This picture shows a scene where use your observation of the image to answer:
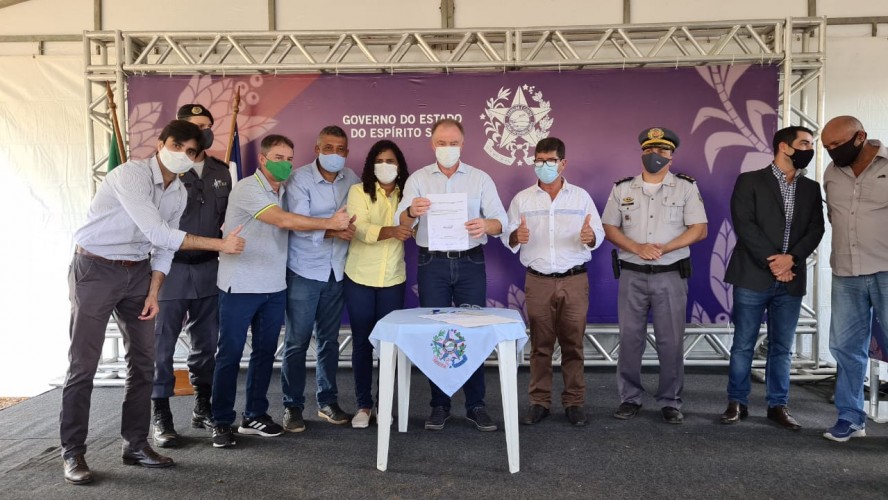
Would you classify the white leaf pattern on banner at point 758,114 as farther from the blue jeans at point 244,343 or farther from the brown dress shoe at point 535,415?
the blue jeans at point 244,343

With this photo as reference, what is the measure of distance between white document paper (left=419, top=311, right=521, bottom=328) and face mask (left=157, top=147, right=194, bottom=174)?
4.53 feet

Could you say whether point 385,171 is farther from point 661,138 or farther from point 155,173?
point 661,138

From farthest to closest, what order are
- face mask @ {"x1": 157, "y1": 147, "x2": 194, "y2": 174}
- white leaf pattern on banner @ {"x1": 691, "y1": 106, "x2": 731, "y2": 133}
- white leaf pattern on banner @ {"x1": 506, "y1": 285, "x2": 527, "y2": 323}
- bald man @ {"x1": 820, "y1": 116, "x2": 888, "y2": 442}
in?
white leaf pattern on banner @ {"x1": 506, "y1": 285, "x2": 527, "y2": 323} → white leaf pattern on banner @ {"x1": 691, "y1": 106, "x2": 731, "y2": 133} → bald man @ {"x1": 820, "y1": 116, "x2": 888, "y2": 442} → face mask @ {"x1": 157, "y1": 147, "x2": 194, "y2": 174}

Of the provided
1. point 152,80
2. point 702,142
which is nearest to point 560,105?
point 702,142

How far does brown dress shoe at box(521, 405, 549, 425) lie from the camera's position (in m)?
3.47

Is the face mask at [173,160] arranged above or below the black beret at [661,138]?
below

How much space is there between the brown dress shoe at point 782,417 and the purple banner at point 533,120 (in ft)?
3.98

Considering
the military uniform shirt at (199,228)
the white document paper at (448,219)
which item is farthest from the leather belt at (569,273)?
the military uniform shirt at (199,228)

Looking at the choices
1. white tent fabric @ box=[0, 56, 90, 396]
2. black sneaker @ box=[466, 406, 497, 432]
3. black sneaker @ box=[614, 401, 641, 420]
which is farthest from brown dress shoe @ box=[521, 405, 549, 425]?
white tent fabric @ box=[0, 56, 90, 396]

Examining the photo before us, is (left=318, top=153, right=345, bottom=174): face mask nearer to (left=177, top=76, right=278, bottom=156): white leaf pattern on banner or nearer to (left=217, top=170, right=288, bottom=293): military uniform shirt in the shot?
(left=217, top=170, right=288, bottom=293): military uniform shirt

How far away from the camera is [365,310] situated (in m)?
3.41

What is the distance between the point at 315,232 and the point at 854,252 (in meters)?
3.00

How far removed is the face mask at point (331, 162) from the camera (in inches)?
132

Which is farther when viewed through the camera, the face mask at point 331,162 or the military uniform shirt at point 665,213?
the military uniform shirt at point 665,213
